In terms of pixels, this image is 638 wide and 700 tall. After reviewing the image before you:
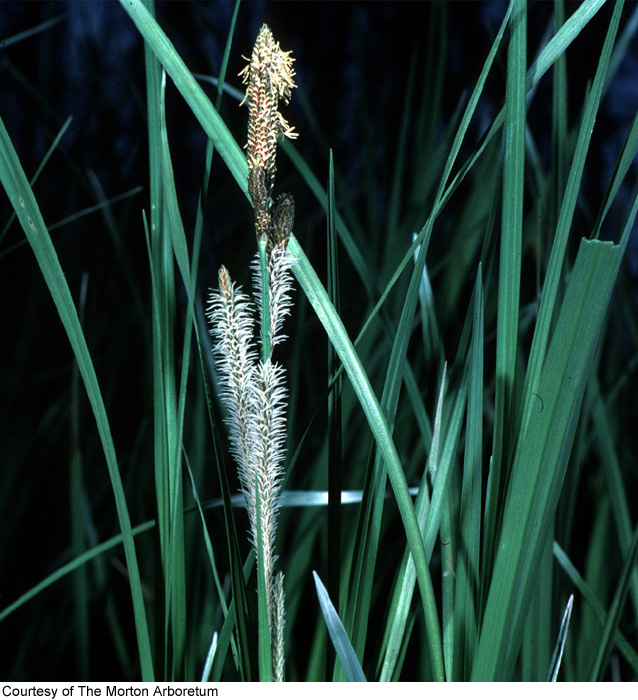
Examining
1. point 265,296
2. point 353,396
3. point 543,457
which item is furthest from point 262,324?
point 353,396

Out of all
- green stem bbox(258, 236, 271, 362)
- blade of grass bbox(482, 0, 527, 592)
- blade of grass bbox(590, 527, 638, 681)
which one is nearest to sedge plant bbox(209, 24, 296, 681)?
green stem bbox(258, 236, 271, 362)

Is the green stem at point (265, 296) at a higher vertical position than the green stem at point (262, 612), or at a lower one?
higher

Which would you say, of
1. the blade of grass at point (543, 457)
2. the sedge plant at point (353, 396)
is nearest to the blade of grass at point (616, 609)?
the sedge plant at point (353, 396)

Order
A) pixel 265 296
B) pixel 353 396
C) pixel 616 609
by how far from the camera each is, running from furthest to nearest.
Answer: pixel 353 396
pixel 616 609
pixel 265 296

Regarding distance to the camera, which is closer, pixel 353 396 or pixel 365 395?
pixel 365 395

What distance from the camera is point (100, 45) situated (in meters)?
0.58

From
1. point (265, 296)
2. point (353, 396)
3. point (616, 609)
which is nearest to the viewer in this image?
point (265, 296)
